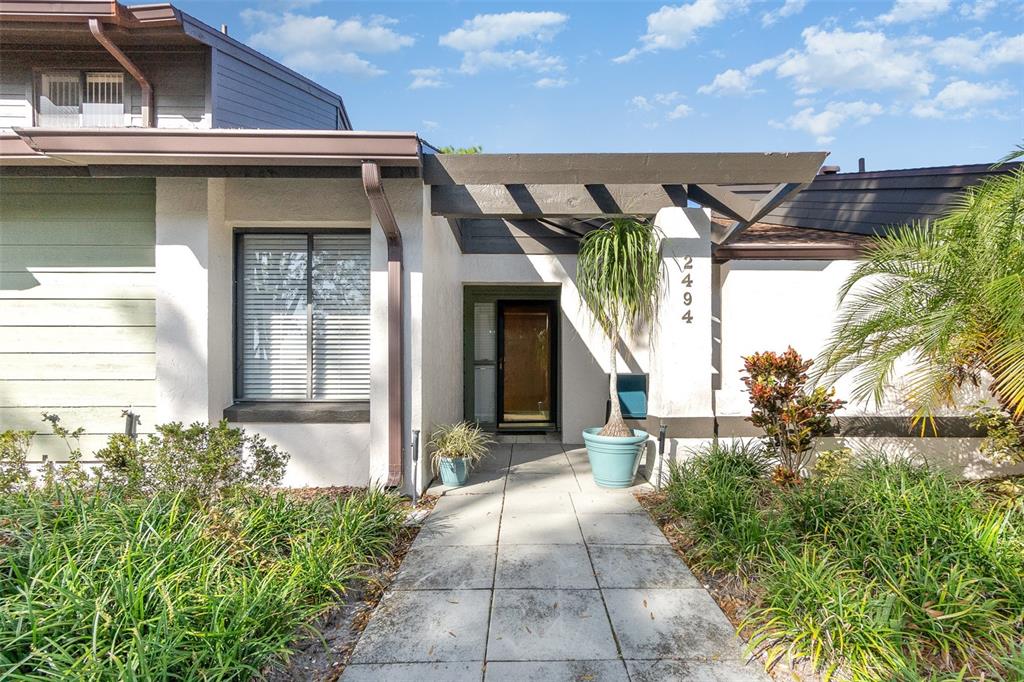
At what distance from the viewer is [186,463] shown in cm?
354

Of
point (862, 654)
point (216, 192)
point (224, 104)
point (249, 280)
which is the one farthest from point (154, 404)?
point (862, 654)

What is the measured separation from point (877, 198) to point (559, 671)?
823 cm

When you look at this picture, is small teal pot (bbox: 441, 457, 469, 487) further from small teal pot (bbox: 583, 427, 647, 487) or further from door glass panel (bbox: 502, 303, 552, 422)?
door glass panel (bbox: 502, 303, 552, 422)

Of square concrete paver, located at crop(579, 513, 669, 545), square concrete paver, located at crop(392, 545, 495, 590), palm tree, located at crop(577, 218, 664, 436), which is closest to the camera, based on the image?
square concrete paver, located at crop(392, 545, 495, 590)

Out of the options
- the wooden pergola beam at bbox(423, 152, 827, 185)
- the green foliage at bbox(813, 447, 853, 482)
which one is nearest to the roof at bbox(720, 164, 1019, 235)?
the wooden pergola beam at bbox(423, 152, 827, 185)

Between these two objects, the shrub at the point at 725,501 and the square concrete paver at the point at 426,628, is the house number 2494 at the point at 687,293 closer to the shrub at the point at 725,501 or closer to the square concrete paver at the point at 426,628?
the shrub at the point at 725,501

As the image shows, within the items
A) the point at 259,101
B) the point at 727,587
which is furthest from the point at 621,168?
the point at 259,101

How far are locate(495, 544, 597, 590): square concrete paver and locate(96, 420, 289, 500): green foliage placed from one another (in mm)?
1956

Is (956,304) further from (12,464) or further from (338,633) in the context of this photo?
(12,464)

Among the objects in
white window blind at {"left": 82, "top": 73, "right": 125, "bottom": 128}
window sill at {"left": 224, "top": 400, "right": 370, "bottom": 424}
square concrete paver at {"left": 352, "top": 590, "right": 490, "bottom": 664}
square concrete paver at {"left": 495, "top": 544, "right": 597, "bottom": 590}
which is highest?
white window blind at {"left": 82, "top": 73, "right": 125, "bottom": 128}

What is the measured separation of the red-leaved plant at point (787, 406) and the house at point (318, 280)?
1.63 ft

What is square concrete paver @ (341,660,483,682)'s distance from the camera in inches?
81.4

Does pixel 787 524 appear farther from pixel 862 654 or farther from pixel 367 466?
pixel 367 466

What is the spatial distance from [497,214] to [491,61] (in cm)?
603
